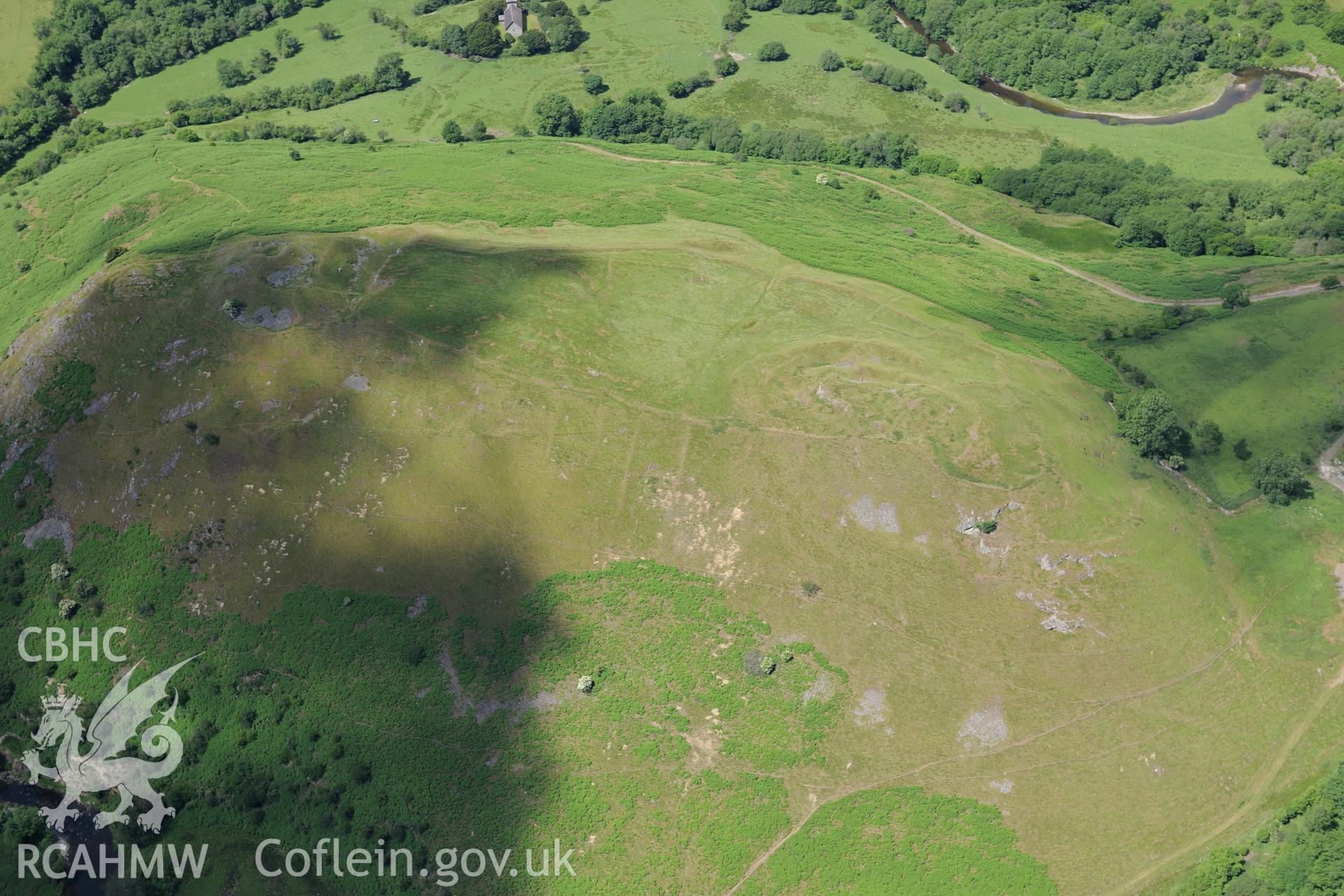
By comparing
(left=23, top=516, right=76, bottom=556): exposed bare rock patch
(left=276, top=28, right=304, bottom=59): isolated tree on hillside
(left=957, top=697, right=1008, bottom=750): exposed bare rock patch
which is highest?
(left=276, top=28, right=304, bottom=59): isolated tree on hillside

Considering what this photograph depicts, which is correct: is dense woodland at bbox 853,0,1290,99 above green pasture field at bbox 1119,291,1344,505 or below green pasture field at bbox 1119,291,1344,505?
above

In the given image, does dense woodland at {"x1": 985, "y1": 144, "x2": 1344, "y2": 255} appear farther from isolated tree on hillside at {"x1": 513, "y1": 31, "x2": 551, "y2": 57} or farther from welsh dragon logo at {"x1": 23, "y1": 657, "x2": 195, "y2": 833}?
welsh dragon logo at {"x1": 23, "y1": 657, "x2": 195, "y2": 833}

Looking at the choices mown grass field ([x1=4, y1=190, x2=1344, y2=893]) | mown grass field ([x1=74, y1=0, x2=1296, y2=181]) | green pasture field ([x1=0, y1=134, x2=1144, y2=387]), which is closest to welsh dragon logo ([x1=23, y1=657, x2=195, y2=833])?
mown grass field ([x1=4, y1=190, x2=1344, y2=893])

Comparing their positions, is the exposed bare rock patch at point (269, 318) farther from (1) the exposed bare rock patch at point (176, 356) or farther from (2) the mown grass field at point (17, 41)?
(2) the mown grass field at point (17, 41)

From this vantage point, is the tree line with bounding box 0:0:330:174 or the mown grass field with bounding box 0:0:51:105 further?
the mown grass field with bounding box 0:0:51:105

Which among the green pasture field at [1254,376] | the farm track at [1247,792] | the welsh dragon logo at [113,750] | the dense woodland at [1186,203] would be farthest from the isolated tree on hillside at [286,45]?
the farm track at [1247,792]

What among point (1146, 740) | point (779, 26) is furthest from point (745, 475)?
point (779, 26)
